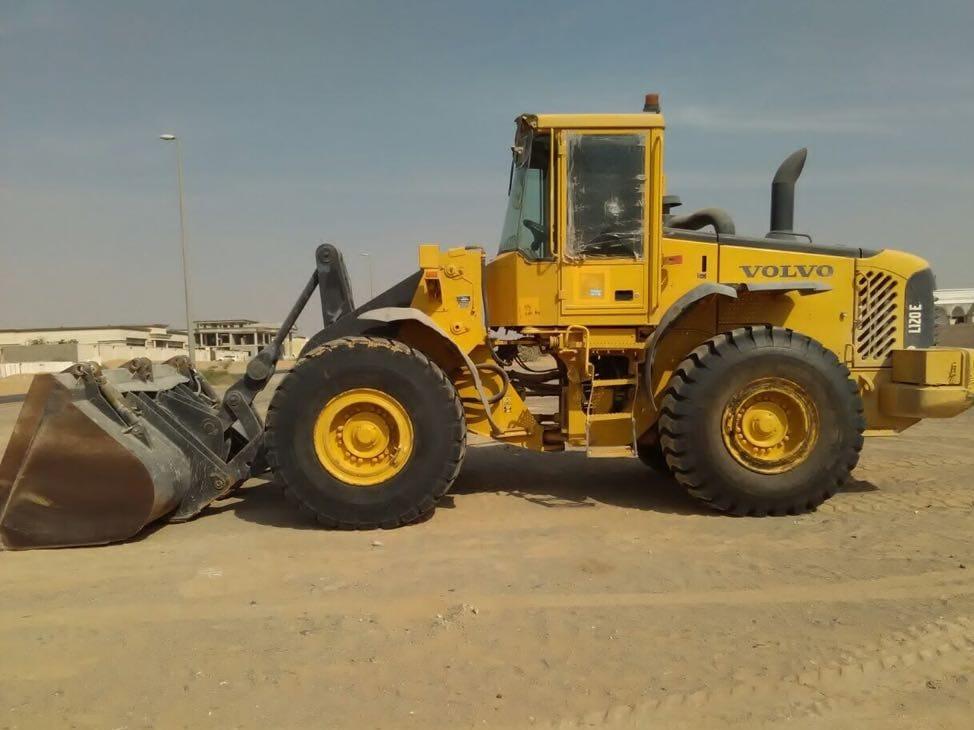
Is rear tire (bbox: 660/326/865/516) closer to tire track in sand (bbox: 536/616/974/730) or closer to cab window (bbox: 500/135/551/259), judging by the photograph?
cab window (bbox: 500/135/551/259)

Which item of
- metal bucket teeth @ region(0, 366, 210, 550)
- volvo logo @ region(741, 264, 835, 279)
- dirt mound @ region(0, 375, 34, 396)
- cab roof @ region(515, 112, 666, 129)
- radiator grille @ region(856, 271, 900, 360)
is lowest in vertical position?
dirt mound @ region(0, 375, 34, 396)

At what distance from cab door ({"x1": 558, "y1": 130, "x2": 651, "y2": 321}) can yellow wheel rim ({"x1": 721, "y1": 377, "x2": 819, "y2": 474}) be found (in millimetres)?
1020

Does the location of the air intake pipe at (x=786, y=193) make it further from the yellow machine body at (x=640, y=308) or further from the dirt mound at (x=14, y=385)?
the dirt mound at (x=14, y=385)

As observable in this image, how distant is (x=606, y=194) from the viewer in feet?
17.0

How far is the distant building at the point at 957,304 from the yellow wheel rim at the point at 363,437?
2379cm

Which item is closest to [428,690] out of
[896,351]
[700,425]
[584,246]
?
[700,425]

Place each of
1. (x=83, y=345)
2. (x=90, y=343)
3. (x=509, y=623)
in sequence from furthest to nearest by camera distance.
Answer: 1. (x=90, y=343)
2. (x=83, y=345)
3. (x=509, y=623)

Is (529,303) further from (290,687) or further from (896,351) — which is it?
(290,687)

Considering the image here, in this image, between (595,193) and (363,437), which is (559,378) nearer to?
(595,193)

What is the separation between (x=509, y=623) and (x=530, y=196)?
340 cm

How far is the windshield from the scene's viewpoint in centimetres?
526

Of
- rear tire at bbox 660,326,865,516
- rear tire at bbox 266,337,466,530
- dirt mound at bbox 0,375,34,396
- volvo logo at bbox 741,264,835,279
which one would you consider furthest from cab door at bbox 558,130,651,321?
dirt mound at bbox 0,375,34,396

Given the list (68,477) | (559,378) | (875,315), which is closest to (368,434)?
(559,378)

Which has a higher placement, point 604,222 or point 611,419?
point 604,222
